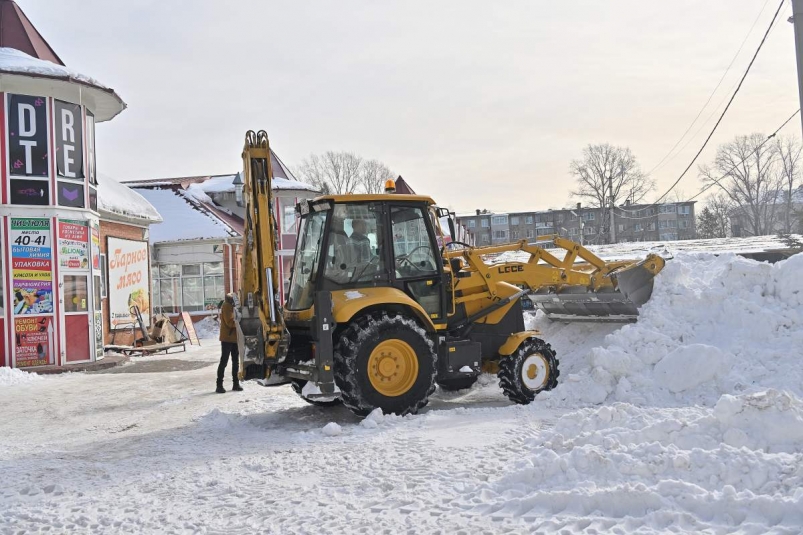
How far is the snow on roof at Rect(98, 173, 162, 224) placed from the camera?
69.9 feet

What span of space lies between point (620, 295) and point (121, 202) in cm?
1686

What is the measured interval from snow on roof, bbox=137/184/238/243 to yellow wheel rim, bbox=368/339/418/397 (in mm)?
23592

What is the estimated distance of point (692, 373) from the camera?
856cm

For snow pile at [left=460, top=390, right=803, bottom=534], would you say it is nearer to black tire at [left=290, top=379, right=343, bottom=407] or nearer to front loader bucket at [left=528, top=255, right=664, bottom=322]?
black tire at [left=290, top=379, right=343, bottom=407]

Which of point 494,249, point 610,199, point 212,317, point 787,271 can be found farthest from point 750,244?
point 610,199

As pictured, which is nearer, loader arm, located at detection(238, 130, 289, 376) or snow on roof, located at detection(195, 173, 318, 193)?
loader arm, located at detection(238, 130, 289, 376)

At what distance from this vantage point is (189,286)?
1225 inches

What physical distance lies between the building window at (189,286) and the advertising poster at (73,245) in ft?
46.6

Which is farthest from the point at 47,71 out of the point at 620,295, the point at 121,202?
the point at 620,295

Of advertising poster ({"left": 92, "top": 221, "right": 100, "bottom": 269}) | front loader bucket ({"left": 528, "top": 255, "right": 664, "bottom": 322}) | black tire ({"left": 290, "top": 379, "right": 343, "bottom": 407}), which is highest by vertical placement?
advertising poster ({"left": 92, "top": 221, "right": 100, "bottom": 269})

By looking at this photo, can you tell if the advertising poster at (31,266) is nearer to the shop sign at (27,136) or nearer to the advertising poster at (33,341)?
the advertising poster at (33,341)

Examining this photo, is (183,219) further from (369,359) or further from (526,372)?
(369,359)

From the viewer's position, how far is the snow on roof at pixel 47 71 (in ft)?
50.5

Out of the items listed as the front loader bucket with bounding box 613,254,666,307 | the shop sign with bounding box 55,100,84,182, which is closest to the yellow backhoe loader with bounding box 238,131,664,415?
the front loader bucket with bounding box 613,254,666,307
